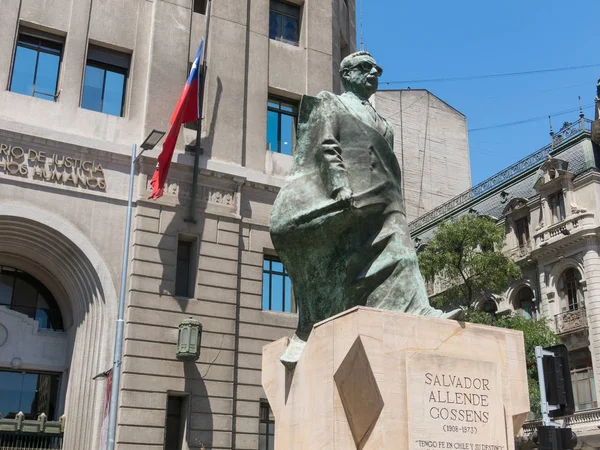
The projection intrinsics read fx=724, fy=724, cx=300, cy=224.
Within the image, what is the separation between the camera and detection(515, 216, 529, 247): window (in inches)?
1658

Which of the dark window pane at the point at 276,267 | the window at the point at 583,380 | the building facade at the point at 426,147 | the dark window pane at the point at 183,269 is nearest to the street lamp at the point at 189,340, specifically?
the dark window pane at the point at 183,269

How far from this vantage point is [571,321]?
1465 inches

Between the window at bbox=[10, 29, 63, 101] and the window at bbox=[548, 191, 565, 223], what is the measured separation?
1098 inches

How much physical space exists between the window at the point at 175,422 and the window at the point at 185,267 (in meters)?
3.12

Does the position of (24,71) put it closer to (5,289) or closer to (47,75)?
(47,75)

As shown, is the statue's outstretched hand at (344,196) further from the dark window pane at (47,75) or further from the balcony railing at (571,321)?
the balcony railing at (571,321)

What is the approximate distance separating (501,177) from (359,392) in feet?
140

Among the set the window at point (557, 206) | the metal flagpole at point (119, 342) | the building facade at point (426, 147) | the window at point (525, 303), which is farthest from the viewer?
the building facade at point (426, 147)

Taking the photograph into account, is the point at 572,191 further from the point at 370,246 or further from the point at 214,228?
the point at 370,246

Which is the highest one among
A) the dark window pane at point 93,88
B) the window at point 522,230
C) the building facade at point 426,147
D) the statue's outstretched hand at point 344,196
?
the building facade at point 426,147

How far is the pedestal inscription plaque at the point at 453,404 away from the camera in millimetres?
6254

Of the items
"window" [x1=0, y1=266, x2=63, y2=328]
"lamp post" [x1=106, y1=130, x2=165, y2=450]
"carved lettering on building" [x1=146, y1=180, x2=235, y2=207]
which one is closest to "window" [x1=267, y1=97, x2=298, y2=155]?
"carved lettering on building" [x1=146, y1=180, x2=235, y2=207]

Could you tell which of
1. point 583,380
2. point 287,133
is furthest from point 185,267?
point 583,380

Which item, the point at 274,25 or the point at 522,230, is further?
the point at 522,230
